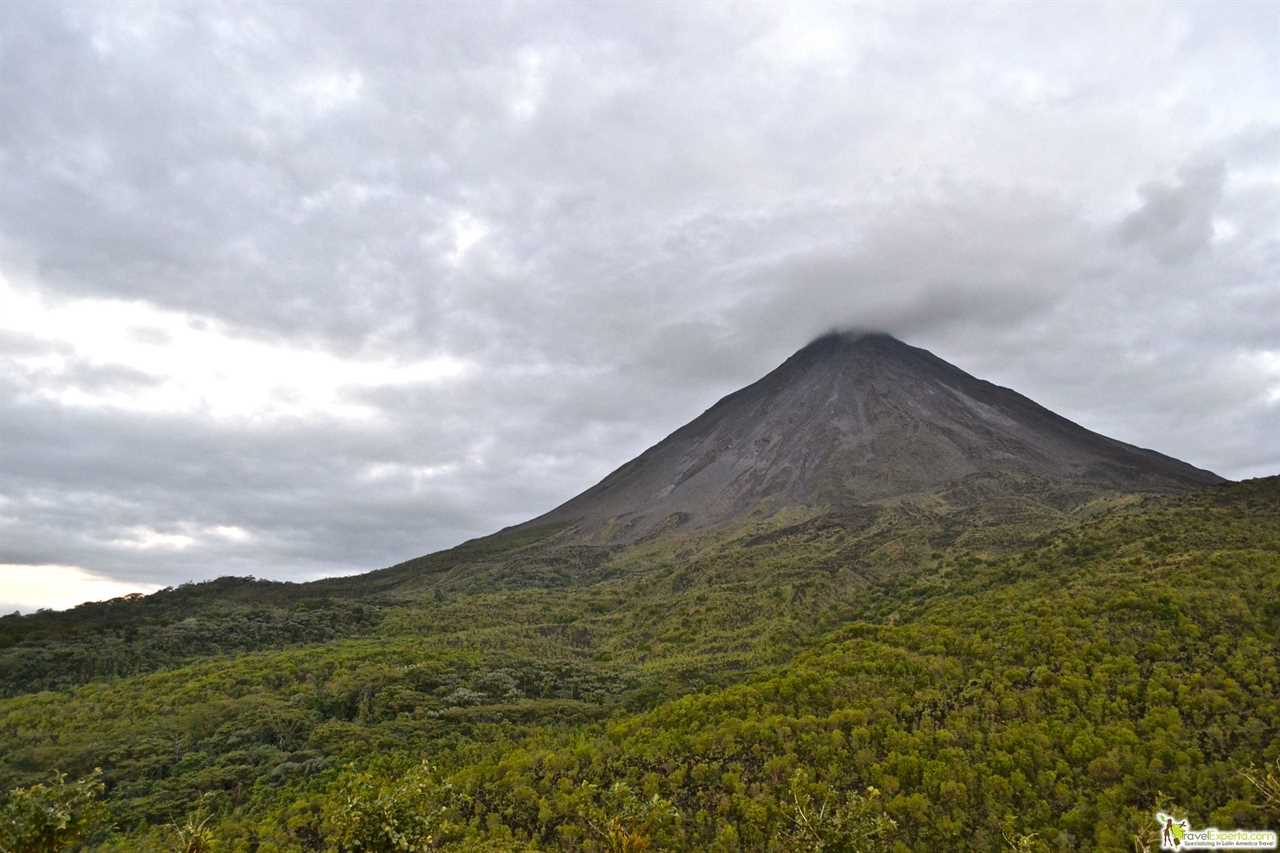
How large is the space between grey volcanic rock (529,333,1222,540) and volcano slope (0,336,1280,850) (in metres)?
28.9

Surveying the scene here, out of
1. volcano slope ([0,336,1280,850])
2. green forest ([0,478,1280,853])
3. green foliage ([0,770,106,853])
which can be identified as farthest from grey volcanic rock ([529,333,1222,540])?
green foliage ([0,770,106,853])

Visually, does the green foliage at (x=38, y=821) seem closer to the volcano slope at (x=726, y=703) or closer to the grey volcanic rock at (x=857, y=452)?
the volcano slope at (x=726, y=703)

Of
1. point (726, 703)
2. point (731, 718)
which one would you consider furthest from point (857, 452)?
point (731, 718)

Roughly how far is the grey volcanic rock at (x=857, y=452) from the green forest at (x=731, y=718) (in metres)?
46.4

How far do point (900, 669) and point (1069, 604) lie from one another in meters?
11.1

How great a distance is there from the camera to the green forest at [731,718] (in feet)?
76.4

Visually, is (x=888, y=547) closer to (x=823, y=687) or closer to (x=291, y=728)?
(x=823, y=687)

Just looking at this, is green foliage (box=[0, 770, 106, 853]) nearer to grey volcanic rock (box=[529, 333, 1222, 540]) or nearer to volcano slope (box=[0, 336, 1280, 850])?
volcano slope (box=[0, 336, 1280, 850])

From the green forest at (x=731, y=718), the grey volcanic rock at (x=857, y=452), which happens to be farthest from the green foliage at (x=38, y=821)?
the grey volcanic rock at (x=857, y=452)

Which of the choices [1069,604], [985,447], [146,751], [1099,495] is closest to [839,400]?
[985,447]

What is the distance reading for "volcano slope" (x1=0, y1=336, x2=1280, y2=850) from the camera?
24.0 metres

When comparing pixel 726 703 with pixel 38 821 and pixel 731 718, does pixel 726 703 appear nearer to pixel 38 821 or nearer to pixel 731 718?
pixel 731 718

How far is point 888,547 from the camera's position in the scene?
252 feet

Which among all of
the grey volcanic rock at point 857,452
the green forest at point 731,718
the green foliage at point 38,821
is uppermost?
the grey volcanic rock at point 857,452
